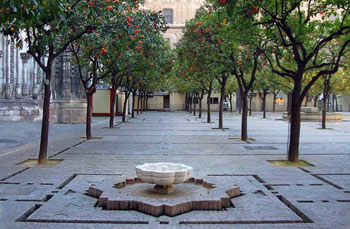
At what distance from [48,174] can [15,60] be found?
69.0 feet

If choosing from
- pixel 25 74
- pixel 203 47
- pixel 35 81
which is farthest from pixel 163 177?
pixel 35 81

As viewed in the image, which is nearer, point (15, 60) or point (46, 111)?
point (46, 111)

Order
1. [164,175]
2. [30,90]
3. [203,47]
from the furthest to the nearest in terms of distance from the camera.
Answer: [30,90]
[203,47]
[164,175]

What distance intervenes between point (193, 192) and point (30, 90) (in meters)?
24.2

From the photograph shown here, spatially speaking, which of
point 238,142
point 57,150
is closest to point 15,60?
point 57,150

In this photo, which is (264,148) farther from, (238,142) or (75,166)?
(75,166)

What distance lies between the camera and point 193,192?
23.1ft

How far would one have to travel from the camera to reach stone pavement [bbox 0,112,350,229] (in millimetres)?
5598

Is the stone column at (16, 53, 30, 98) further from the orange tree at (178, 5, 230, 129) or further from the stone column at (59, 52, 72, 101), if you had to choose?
the orange tree at (178, 5, 230, 129)

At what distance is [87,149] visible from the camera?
46.1ft

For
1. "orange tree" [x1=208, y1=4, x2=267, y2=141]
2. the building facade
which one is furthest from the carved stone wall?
the building facade

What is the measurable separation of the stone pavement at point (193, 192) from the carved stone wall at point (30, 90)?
42.7 ft

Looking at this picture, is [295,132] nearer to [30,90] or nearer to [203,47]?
[203,47]

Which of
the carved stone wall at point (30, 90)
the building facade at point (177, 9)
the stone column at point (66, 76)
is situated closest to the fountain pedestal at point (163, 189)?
the carved stone wall at point (30, 90)
